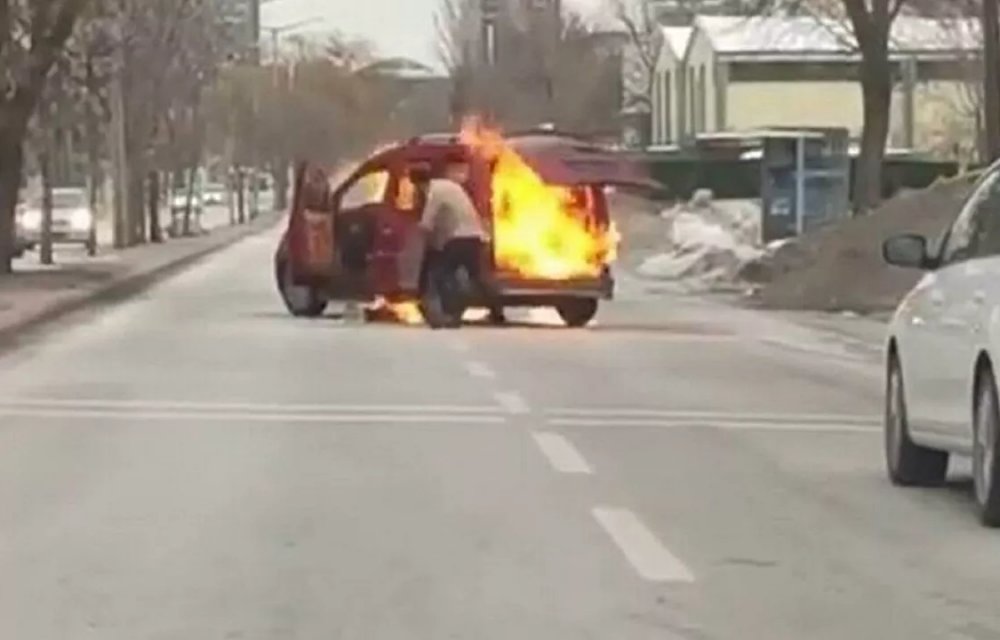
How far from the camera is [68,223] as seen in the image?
67.0 metres

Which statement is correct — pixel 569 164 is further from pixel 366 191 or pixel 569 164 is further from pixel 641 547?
pixel 641 547

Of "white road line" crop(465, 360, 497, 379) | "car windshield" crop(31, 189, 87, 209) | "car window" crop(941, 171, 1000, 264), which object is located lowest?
"car windshield" crop(31, 189, 87, 209)

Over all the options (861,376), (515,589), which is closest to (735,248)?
(861,376)

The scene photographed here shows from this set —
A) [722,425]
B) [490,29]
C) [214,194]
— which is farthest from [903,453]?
[214,194]

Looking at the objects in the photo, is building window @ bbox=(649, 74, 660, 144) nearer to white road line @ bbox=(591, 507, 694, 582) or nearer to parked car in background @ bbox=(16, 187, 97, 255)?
parked car in background @ bbox=(16, 187, 97, 255)

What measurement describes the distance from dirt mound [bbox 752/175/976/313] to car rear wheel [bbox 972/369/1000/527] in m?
25.5

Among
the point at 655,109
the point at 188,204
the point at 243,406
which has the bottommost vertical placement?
the point at 188,204

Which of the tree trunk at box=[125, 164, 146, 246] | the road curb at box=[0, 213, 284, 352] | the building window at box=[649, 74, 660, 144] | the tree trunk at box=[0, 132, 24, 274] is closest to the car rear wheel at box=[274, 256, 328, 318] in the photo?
the road curb at box=[0, 213, 284, 352]

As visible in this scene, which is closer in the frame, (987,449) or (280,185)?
(987,449)

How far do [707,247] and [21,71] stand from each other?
52.6 feet

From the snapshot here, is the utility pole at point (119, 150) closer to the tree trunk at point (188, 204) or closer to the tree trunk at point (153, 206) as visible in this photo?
the tree trunk at point (153, 206)

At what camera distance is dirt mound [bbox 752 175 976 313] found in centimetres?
4031

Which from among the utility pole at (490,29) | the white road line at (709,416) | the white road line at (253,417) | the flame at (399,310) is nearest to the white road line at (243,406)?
the white road line at (253,417)

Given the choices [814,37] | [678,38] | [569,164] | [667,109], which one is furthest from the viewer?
[667,109]
